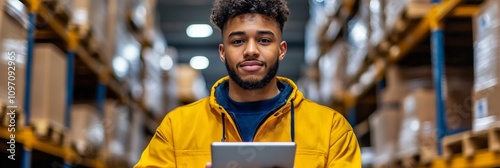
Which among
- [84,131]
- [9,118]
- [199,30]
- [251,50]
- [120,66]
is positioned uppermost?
[199,30]

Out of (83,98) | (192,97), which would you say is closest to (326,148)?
(83,98)

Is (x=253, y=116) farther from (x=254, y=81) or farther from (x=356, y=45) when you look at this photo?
(x=356, y=45)

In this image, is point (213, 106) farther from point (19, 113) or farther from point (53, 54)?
point (53, 54)

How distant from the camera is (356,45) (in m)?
7.70

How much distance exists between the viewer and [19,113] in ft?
14.5

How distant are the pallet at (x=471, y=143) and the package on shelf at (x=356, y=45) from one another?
97.3 inches

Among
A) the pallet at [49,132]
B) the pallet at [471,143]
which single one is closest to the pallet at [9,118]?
the pallet at [49,132]

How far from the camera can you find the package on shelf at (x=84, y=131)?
236 inches

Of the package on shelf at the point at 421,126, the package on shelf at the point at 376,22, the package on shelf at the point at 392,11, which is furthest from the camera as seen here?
the package on shelf at the point at 376,22

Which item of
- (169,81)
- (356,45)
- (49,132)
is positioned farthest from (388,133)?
(169,81)

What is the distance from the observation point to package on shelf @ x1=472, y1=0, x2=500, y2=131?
3.97 metres

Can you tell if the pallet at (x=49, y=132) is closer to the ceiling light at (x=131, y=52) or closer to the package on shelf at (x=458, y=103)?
the ceiling light at (x=131, y=52)

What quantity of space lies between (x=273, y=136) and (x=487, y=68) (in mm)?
1904

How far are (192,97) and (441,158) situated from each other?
8.05 m
